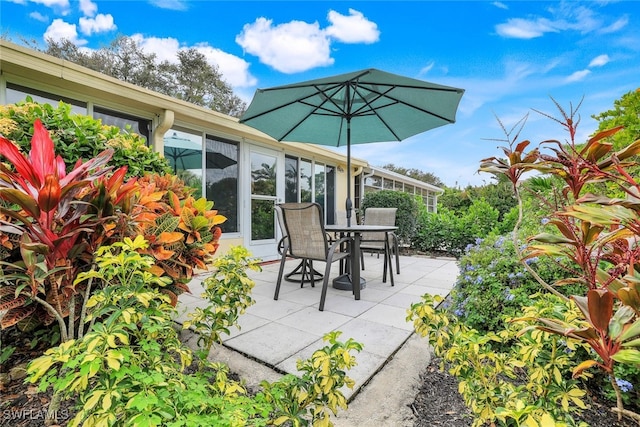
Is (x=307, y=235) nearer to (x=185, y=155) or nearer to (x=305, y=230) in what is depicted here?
(x=305, y=230)

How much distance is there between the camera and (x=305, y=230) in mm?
2967

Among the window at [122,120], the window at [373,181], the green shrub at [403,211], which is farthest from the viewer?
the window at [373,181]

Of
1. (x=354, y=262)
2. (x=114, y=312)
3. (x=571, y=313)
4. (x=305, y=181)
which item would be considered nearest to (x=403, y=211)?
(x=305, y=181)

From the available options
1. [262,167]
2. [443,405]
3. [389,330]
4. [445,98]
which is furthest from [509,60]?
[443,405]

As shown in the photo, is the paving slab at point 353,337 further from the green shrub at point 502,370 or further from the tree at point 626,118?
the tree at point 626,118

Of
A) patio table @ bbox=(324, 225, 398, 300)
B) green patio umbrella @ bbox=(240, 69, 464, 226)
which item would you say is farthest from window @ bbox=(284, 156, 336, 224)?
patio table @ bbox=(324, 225, 398, 300)

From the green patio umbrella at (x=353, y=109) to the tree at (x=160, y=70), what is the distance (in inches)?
550

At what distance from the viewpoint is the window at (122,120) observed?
145 inches

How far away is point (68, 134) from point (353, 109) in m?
2.85

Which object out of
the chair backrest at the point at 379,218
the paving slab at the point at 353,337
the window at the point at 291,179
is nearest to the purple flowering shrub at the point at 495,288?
the paving slab at the point at 353,337

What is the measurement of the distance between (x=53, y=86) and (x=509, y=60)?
24.2ft

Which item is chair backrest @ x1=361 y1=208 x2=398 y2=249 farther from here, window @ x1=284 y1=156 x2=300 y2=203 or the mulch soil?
the mulch soil

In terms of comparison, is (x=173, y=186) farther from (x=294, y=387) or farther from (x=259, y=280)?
(x=259, y=280)

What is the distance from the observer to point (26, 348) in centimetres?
166
